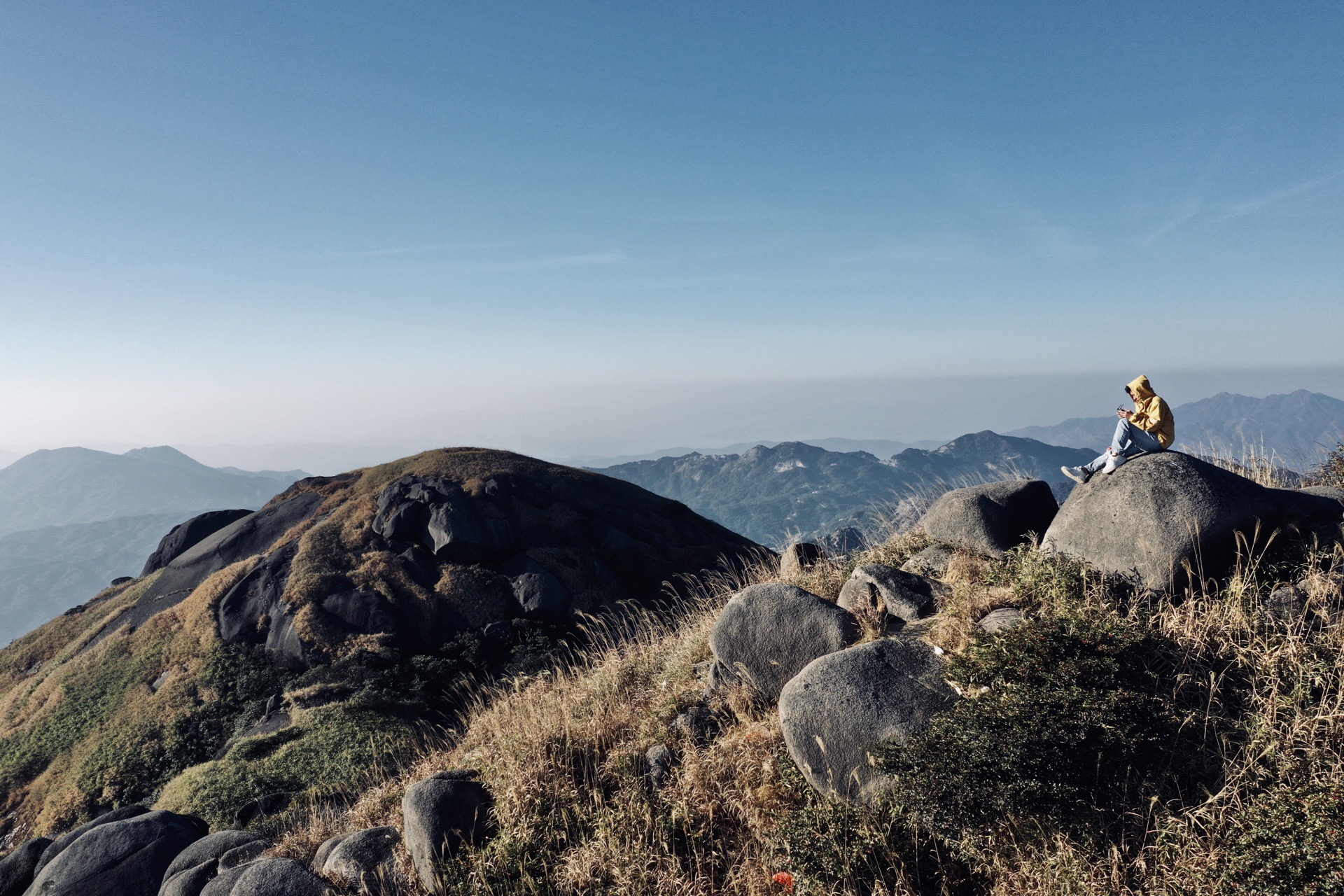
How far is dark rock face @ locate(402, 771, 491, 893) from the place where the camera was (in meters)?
8.18

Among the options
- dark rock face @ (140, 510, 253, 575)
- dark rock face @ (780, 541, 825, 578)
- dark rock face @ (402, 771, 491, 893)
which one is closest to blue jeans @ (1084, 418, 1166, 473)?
dark rock face @ (780, 541, 825, 578)

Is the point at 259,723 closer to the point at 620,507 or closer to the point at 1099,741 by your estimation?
the point at 620,507

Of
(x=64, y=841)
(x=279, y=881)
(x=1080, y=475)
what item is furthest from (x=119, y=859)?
(x=1080, y=475)

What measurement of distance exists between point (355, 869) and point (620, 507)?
116ft

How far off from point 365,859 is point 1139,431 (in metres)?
12.7

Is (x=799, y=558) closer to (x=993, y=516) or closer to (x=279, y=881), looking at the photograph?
(x=993, y=516)

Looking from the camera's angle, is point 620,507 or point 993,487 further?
point 620,507

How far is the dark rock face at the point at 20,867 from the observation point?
43.6 ft

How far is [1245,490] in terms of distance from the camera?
8.54 m

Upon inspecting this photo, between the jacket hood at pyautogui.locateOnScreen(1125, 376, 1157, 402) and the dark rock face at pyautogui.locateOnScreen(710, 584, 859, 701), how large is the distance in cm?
573

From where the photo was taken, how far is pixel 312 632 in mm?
27969

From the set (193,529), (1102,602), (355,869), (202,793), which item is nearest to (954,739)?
(1102,602)

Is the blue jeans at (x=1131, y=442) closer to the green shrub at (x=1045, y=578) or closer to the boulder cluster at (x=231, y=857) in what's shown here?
the green shrub at (x=1045, y=578)

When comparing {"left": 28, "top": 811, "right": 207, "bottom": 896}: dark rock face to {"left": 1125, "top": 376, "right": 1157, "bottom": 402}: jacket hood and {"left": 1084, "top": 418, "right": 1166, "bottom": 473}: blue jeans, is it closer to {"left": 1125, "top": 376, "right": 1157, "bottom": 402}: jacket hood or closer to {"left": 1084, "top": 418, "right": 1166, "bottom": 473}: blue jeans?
{"left": 1084, "top": 418, "right": 1166, "bottom": 473}: blue jeans
